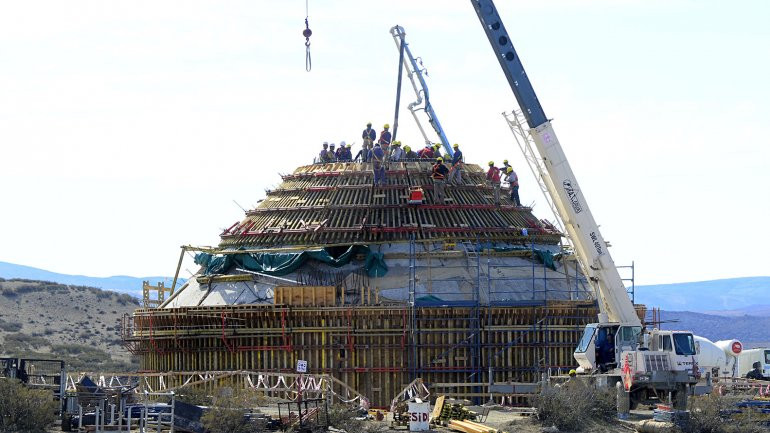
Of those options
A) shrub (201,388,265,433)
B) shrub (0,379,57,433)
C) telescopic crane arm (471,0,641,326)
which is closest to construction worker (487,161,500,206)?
telescopic crane arm (471,0,641,326)

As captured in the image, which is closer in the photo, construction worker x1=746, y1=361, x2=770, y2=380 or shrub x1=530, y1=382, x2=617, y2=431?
shrub x1=530, y1=382, x2=617, y2=431

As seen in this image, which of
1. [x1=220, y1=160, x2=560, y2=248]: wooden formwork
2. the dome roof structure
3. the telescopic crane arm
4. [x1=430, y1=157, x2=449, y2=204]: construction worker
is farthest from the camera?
[x1=430, y1=157, x2=449, y2=204]: construction worker

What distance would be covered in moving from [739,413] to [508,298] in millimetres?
11737

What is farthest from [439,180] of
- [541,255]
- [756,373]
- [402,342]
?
[756,373]

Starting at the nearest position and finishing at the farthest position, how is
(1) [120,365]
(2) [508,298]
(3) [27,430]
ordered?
(3) [27,430] < (2) [508,298] < (1) [120,365]

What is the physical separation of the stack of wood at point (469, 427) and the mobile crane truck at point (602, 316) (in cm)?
569

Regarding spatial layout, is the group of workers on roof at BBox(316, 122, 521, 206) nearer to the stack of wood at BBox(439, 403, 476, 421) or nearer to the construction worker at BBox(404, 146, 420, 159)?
the construction worker at BBox(404, 146, 420, 159)

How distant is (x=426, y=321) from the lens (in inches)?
2258

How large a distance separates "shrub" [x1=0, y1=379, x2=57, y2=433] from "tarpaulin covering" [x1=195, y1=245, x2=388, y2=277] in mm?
17303

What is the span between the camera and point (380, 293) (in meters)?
58.8

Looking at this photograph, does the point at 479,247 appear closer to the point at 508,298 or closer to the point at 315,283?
the point at 508,298

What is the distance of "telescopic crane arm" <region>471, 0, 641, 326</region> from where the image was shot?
53.7m

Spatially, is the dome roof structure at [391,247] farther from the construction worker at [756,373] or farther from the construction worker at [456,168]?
the construction worker at [756,373]

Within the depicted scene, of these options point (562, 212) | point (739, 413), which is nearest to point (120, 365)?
point (562, 212)
